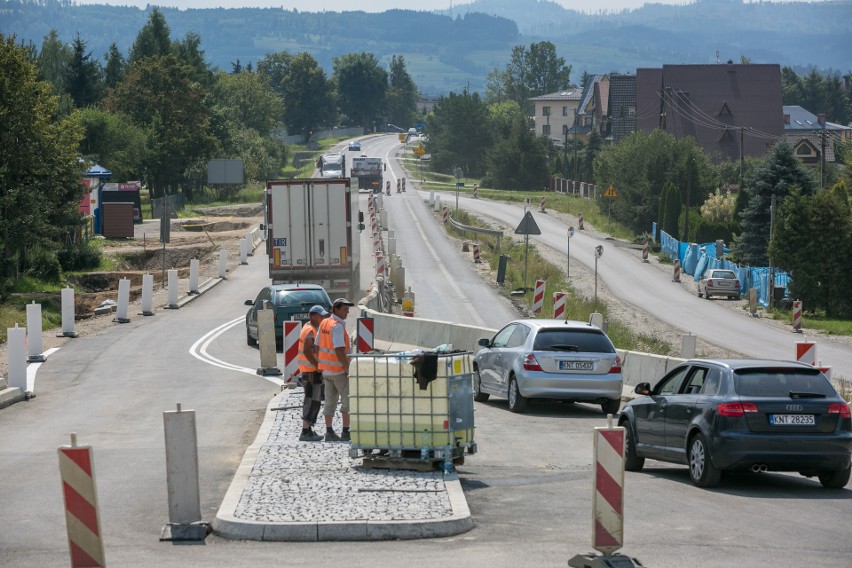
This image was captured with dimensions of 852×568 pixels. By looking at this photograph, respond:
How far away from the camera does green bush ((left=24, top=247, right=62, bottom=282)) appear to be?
46062mm

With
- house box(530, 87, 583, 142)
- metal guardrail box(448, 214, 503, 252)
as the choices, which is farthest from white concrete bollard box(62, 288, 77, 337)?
house box(530, 87, 583, 142)

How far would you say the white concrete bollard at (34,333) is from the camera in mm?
25672

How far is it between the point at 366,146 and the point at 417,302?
417 ft

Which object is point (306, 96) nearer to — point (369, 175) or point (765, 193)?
point (369, 175)

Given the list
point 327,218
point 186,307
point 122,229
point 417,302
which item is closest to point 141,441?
point 327,218

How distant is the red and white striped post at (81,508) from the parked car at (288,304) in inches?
763

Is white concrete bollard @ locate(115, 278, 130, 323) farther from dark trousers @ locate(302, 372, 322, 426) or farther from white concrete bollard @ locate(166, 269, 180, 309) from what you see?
dark trousers @ locate(302, 372, 322, 426)

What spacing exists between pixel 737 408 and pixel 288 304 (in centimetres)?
1765

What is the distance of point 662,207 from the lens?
78.1m

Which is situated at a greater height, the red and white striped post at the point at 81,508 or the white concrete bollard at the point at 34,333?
the red and white striped post at the point at 81,508

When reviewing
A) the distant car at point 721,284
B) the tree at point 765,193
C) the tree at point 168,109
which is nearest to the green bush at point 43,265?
the distant car at point 721,284

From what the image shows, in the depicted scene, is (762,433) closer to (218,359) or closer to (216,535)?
(216,535)

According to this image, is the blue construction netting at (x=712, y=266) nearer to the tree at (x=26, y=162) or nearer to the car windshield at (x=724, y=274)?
the car windshield at (x=724, y=274)

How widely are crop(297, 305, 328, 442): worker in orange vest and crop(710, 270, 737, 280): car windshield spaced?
4550cm
